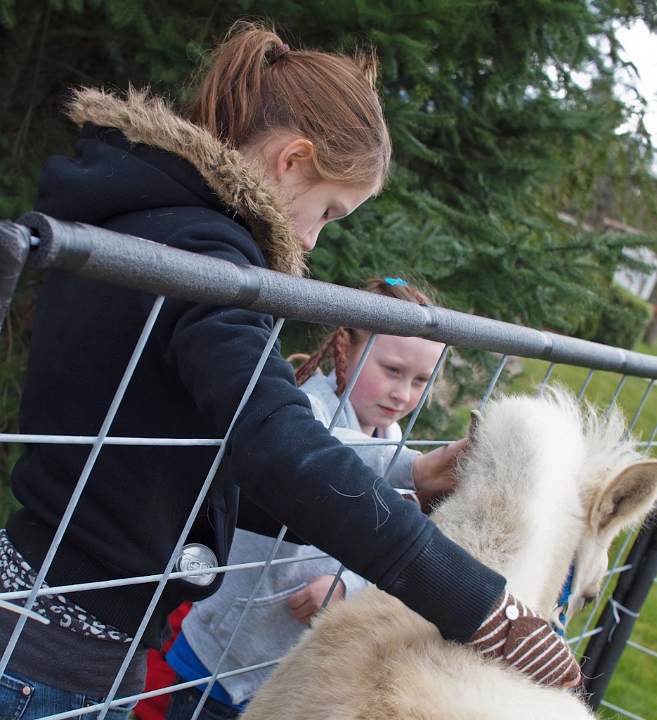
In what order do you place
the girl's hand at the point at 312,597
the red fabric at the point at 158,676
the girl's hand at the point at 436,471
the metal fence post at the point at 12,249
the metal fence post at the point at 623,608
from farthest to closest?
1. the metal fence post at the point at 623,608
2. the red fabric at the point at 158,676
3. the girl's hand at the point at 312,597
4. the girl's hand at the point at 436,471
5. the metal fence post at the point at 12,249

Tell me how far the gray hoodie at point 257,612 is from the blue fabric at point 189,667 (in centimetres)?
5

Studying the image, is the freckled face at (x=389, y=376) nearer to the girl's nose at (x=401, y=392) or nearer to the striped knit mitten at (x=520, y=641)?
the girl's nose at (x=401, y=392)

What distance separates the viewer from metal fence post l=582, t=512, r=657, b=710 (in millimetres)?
2346

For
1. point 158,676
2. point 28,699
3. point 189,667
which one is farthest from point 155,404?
point 158,676

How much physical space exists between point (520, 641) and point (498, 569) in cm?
23

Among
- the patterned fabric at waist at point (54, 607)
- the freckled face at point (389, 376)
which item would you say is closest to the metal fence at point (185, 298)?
the patterned fabric at waist at point (54, 607)

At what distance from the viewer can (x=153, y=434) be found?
4.06ft

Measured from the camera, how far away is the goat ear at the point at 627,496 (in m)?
1.45

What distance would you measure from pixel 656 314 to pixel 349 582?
23.6m

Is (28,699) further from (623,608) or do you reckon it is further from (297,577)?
(623,608)

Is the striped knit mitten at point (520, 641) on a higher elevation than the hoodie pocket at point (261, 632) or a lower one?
higher

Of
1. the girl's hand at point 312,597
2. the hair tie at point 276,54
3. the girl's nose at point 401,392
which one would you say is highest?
the hair tie at point 276,54

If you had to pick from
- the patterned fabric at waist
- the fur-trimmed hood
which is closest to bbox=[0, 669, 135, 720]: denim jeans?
the patterned fabric at waist

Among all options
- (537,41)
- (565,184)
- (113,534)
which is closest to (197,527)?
(113,534)
